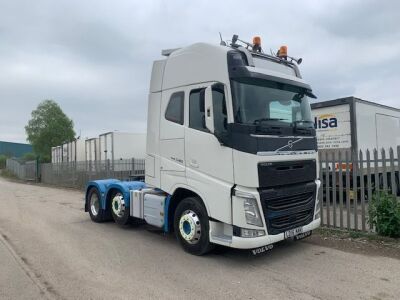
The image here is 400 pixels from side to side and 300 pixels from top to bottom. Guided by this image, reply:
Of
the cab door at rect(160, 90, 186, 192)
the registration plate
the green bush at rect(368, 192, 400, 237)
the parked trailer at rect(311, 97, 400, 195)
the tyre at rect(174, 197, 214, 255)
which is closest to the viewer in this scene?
the registration plate

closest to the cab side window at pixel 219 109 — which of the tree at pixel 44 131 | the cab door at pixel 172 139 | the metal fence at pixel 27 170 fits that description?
the cab door at pixel 172 139

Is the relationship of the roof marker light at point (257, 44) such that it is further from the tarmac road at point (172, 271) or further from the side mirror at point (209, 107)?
the tarmac road at point (172, 271)

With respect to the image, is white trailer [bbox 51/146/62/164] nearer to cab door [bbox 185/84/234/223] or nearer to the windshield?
cab door [bbox 185/84/234/223]

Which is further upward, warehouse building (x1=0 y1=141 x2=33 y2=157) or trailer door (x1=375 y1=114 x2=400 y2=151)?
warehouse building (x1=0 y1=141 x2=33 y2=157)

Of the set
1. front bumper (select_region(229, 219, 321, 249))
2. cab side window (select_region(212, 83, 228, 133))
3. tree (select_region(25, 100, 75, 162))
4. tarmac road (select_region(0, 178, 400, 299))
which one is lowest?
tarmac road (select_region(0, 178, 400, 299))

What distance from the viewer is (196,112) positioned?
6.31m

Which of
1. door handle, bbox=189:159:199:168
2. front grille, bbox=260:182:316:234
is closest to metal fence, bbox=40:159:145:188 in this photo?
door handle, bbox=189:159:199:168

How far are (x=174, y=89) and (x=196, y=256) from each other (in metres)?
2.96

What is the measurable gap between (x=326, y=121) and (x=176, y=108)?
6734 millimetres

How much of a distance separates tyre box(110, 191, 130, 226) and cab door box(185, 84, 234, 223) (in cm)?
277

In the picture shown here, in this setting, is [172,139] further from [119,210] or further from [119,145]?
[119,145]

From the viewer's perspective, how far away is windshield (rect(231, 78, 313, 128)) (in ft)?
18.7

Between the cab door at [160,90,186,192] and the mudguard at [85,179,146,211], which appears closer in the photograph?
the cab door at [160,90,186,192]

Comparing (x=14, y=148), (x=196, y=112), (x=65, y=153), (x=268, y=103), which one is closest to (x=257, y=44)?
(x=268, y=103)
